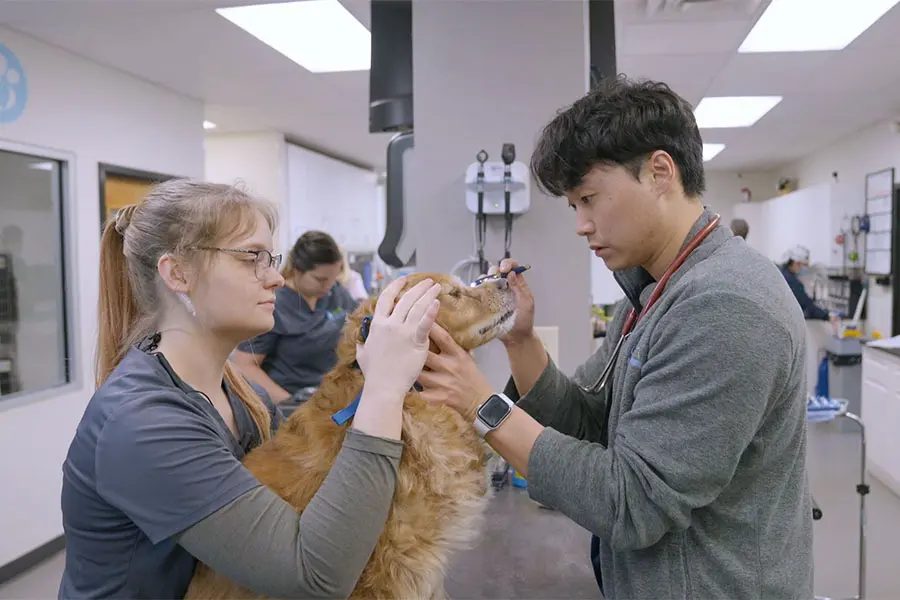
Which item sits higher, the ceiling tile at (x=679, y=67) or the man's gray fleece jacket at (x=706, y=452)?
the ceiling tile at (x=679, y=67)

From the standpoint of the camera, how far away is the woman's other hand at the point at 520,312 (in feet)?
4.58

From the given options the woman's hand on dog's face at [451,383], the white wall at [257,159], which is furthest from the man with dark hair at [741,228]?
the woman's hand on dog's face at [451,383]

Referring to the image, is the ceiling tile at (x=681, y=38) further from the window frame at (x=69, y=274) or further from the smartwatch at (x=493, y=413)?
the window frame at (x=69, y=274)

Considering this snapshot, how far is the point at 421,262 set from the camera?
8.16 ft

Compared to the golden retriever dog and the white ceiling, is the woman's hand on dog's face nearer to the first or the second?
the golden retriever dog

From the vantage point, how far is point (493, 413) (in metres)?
1.04

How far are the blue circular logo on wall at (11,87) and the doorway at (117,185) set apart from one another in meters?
0.70

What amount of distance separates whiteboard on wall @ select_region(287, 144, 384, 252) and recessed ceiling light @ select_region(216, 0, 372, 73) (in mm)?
3086

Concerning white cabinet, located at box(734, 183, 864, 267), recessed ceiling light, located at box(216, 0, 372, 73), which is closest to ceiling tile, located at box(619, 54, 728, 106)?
recessed ceiling light, located at box(216, 0, 372, 73)

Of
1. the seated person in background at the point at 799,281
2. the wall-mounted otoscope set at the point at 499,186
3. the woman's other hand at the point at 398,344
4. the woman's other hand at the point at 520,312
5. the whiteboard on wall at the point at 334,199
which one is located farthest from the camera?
the whiteboard on wall at the point at 334,199

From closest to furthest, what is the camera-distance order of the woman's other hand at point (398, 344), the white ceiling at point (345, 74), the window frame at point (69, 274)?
the woman's other hand at point (398, 344), the white ceiling at point (345, 74), the window frame at point (69, 274)

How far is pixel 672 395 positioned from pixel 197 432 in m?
0.65

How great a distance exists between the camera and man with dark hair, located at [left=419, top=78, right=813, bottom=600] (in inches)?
34.7

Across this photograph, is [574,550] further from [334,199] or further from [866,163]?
[334,199]
